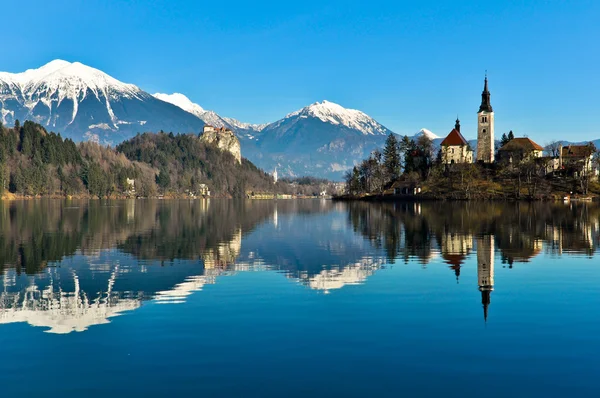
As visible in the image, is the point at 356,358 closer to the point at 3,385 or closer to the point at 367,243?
the point at 3,385

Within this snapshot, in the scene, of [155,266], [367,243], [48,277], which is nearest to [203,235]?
[367,243]

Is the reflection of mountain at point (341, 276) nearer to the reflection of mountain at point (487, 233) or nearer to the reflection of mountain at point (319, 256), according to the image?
the reflection of mountain at point (319, 256)

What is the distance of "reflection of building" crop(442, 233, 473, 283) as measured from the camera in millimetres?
36312

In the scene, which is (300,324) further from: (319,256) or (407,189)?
(407,189)

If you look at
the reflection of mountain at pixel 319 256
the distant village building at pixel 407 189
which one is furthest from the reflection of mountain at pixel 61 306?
the distant village building at pixel 407 189

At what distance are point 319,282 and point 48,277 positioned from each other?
15028 millimetres

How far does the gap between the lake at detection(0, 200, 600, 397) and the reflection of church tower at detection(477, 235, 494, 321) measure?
196 mm

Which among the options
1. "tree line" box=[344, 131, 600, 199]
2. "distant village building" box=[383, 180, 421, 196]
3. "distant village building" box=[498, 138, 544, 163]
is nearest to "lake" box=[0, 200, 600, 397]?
"tree line" box=[344, 131, 600, 199]

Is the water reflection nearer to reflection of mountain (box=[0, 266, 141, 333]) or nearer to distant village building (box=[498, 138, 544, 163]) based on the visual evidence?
reflection of mountain (box=[0, 266, 141, 333])

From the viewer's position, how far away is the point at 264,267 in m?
35.3

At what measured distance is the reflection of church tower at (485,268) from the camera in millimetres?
25391

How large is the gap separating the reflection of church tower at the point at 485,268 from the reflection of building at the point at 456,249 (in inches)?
38.1

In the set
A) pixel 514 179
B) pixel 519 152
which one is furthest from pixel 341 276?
pixel 519 152

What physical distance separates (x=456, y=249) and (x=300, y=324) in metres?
26.5
